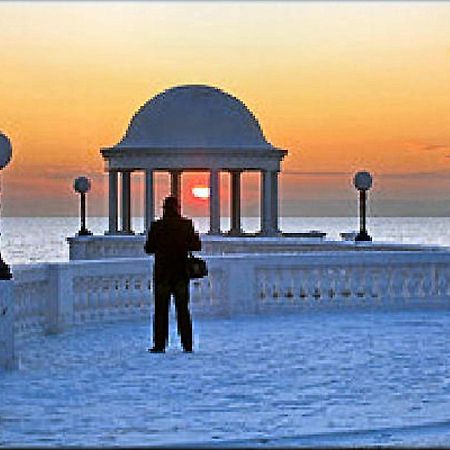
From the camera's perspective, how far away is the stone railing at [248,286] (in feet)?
65.6

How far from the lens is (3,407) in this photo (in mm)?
12906

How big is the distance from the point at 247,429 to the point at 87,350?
253 inches

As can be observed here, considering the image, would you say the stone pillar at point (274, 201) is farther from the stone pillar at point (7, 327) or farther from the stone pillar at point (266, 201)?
the stone pillar at point (7, 327)

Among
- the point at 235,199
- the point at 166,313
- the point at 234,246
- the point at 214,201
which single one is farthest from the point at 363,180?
the point at 166,313

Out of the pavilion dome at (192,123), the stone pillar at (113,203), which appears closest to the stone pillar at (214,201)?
the pavilion dome at (192,123)

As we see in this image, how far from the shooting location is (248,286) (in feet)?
75.9

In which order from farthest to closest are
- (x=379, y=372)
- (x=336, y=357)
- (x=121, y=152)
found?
(x=121, y=152) < (x=336, y=357) < (x=379, y=372)

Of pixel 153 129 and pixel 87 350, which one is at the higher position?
pixel 153 129

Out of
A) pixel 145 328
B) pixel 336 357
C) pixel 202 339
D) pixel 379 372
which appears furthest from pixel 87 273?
pixel 379 372

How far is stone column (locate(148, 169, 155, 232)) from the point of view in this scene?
3728 centimetres

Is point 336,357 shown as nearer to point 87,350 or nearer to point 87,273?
point 87,350

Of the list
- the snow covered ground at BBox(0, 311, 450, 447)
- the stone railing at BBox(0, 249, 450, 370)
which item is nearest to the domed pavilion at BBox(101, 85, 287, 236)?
the stone railing at BBox(0, 249, 450, 370)

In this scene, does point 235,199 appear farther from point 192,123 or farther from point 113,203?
point 113,203

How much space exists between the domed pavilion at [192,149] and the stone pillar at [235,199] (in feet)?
0.43
